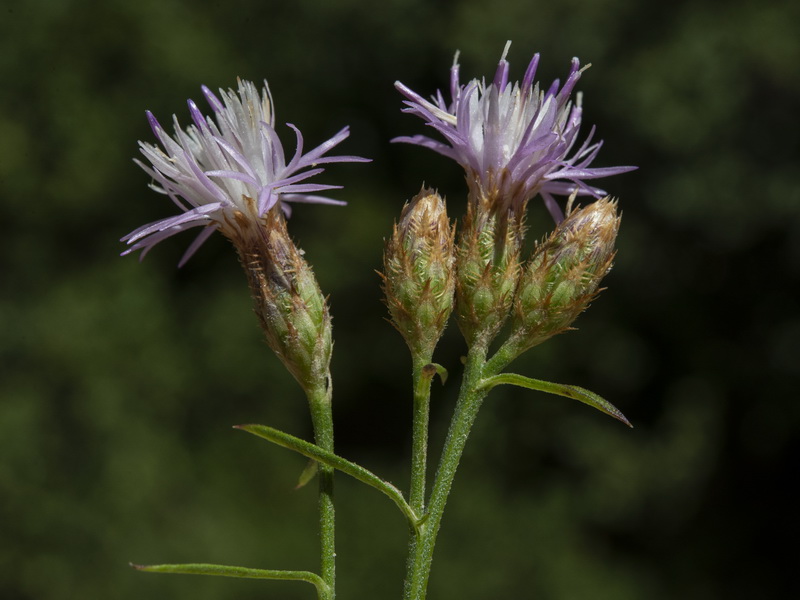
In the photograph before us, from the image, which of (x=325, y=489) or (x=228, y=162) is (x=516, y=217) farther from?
(x=325, y=489)

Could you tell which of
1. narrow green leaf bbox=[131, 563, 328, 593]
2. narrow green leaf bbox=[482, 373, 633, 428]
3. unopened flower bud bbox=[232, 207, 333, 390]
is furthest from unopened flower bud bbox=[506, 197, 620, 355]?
narrow green leaf bbox=[131, 563, 328, 593]

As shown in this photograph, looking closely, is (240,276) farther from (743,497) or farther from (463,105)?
(463,105)

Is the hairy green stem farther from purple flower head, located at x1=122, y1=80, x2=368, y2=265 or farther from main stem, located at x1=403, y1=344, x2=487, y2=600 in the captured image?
purple flower head, located at x1=122, y1=80, x2=368, y2=265

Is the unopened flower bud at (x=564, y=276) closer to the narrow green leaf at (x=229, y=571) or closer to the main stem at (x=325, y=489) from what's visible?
the main stem at (x=325, y=489)

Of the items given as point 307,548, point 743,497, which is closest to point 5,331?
point 307,548

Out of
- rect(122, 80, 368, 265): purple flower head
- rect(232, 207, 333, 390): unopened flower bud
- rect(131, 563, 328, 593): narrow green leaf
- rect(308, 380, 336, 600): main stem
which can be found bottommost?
rect(131, 563, 328, 593): narrow green leaf

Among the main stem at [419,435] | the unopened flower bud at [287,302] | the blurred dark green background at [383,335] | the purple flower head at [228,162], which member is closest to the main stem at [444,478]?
the main stem at [419,435]

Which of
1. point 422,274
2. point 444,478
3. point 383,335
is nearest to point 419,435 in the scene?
point 444,478

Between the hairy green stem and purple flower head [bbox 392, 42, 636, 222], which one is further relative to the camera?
purple flower head [bbox 392, 42, 636, 222]
